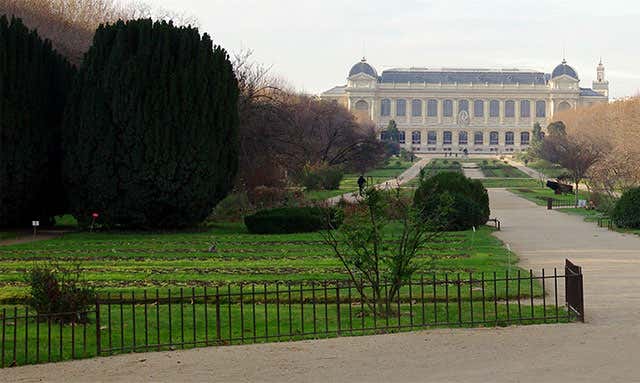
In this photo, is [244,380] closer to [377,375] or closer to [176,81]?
[377,375]

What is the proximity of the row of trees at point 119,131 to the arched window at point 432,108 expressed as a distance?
414 ft

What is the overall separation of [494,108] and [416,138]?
1249 cm

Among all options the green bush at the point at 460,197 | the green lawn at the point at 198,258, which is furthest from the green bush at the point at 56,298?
the green bush at the point at 460,197

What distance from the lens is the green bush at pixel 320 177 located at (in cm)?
4762

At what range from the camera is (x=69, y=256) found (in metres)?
20.5

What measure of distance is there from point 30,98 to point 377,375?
63.1 ft

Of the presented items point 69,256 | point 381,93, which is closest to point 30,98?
point 69,256

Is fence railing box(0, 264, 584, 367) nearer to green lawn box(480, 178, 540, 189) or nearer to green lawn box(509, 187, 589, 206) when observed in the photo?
green lawn box(509, 187, 589, 206)

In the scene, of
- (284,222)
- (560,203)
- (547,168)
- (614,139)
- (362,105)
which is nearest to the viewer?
(284,222)

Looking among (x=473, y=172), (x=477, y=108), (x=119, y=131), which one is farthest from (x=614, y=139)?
(x=477, y=108)

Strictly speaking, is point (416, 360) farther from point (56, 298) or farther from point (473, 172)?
point (473, 172)

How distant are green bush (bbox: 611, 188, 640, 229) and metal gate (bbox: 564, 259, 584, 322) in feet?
53.0

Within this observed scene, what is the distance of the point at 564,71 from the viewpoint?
150 meters

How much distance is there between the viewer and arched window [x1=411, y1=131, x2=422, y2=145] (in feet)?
496
